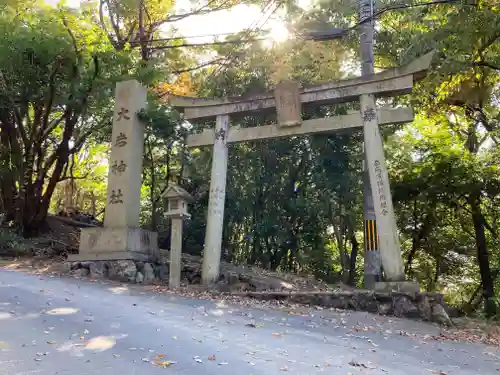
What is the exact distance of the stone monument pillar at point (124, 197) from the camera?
9859 mm

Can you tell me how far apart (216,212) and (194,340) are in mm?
4831

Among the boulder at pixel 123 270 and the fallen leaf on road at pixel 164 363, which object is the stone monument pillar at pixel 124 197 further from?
the fallen leaf on road at pixel 164 363

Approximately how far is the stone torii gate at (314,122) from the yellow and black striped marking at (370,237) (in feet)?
4.27

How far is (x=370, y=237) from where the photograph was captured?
950 centimetres

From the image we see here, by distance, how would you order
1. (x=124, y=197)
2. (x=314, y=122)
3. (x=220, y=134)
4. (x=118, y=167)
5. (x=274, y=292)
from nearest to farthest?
(x=274, y=292) < (x=314, y=122) < (x=220, y=134) < (x=124, y=197) < (x=118, y=167)

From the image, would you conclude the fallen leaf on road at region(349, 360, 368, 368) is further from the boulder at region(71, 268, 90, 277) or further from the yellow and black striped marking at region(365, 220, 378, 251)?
the boulder at region(71, 268, 90, 277)

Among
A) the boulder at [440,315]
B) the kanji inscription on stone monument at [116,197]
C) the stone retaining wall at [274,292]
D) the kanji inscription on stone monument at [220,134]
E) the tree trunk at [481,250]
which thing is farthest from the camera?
the tree trunk at [481,250]

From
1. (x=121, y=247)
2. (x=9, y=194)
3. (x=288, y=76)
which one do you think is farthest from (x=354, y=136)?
(x=9, y=194)

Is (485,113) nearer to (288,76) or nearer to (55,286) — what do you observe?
(288,76)

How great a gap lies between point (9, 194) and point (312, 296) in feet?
32.5

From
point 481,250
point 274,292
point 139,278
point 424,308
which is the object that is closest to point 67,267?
point 139,278

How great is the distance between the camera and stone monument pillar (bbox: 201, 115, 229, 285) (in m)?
9.16

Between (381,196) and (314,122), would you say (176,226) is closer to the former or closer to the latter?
(314,122)

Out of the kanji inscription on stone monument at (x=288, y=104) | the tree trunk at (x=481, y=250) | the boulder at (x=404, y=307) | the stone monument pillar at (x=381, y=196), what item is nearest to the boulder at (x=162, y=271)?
the kanji inscription on stone monument at (x=288, y=104)
